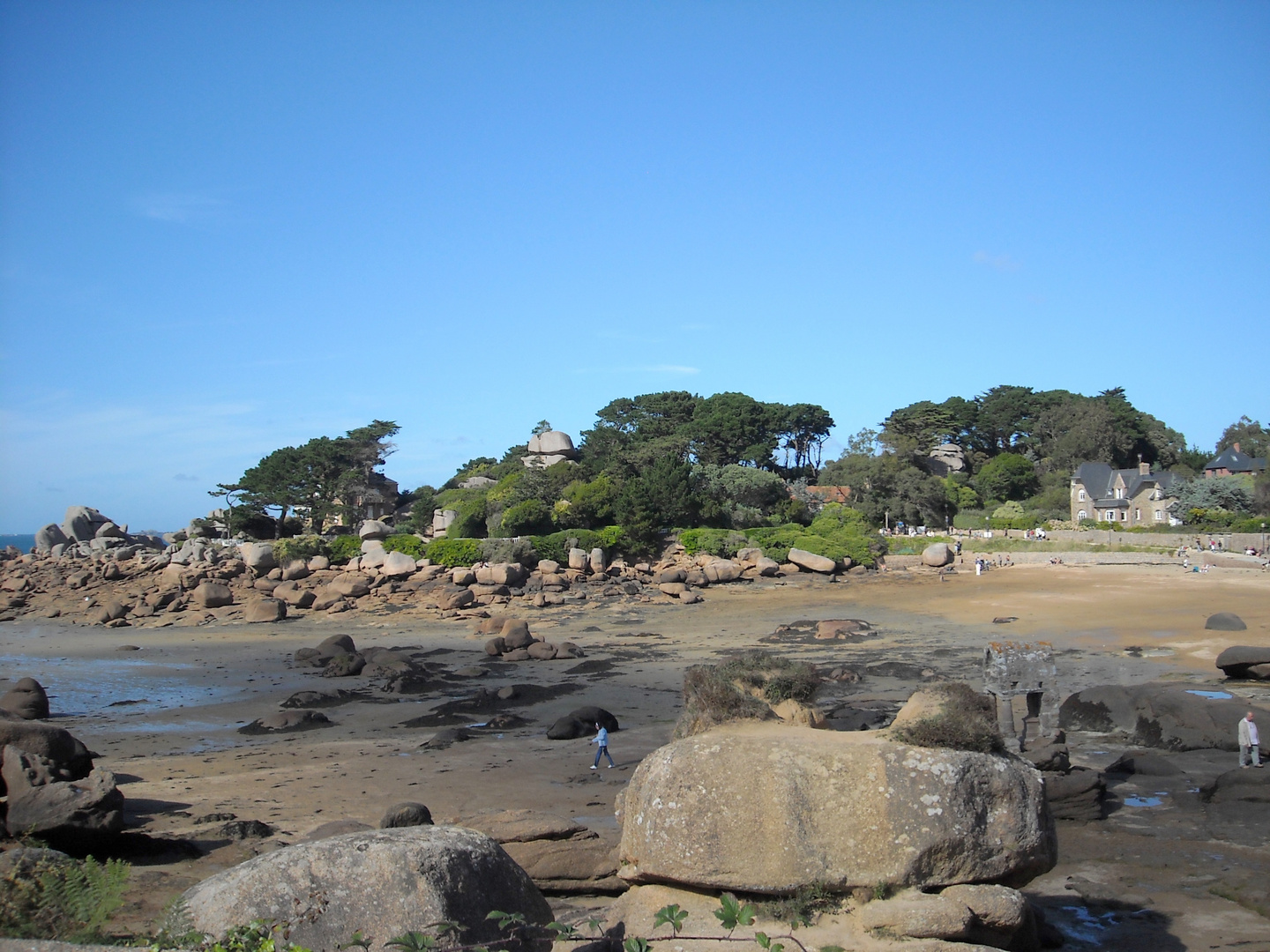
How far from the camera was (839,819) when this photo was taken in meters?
6.84

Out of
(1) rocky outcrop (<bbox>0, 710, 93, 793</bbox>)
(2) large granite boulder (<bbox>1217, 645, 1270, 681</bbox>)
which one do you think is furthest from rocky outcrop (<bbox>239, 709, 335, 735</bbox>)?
(2) large granite boulder (<bbox>1217, 645, 1270, 681</bbox>)

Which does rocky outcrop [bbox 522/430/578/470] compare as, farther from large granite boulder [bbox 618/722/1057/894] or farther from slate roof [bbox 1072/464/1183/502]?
large granite boulder [bbox 618/722/1057/894]

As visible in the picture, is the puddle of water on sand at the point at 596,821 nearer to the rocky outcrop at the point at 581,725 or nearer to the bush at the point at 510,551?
the rocky outcrop at the point at 581,725

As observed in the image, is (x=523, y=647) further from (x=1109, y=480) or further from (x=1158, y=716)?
(x=1109, y=480)

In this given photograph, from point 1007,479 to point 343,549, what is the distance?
56.2 m

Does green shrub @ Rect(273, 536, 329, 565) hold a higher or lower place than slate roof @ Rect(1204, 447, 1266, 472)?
lower

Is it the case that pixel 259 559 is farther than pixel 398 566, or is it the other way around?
pixel 259 559

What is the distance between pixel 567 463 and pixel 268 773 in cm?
4085

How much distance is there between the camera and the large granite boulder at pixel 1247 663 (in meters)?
20.8

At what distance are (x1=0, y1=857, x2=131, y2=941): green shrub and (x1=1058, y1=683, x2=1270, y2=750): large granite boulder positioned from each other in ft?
55.8

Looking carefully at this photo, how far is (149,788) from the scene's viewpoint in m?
14.9

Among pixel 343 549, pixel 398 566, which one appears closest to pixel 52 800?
pixel 398 566

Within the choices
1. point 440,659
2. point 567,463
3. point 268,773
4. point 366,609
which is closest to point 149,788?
point 268,773

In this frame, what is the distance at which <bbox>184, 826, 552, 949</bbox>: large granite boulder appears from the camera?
554cm
